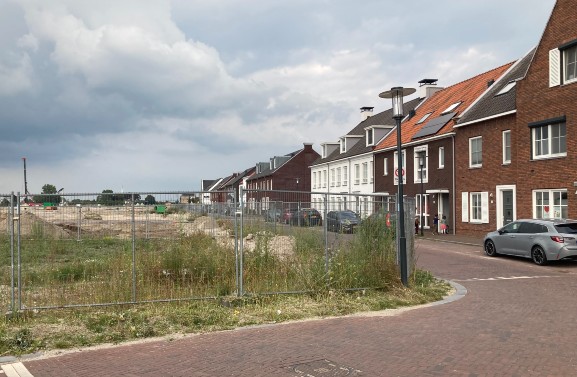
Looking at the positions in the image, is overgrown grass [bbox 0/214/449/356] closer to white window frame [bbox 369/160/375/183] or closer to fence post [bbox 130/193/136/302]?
fence post [bbox 130/193/136/302]

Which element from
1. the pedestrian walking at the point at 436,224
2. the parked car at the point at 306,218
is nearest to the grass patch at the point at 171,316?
the parked car at the point at 306,218

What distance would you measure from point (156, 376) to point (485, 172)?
86.9 ft

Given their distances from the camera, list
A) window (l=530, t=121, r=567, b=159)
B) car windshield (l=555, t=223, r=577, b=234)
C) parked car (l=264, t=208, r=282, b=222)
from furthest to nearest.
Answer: window (l=530, t=121, r=567, b=159)
car windshield (l=555, t=223, r=577, b=234)
parked car (l=264, t=208, r=282, b=222)

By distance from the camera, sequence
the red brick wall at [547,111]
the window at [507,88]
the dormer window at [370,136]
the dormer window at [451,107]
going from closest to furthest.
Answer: the red brick wall at [547,111] < the window at [507,88] < the dormer window at [451,107] < the dormer window at [370,136]

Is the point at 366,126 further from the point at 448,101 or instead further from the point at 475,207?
the point at 475,207

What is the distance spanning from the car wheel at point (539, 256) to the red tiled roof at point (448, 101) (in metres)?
15.9

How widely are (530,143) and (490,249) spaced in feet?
25.6

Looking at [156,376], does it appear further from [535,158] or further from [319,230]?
[535,158]

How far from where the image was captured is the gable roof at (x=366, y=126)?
4558 centimetres

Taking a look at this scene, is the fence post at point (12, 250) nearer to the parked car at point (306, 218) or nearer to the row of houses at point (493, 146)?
the row of houses at point (493, 146)

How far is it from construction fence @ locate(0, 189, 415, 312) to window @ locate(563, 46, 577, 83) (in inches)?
656

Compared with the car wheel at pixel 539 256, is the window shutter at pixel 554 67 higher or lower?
higher

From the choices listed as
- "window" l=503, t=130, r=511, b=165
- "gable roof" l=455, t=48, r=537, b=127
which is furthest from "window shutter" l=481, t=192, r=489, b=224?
"gable roof" l=455, t=48, r=537, b=127

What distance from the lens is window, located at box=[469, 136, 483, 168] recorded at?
30109mm
